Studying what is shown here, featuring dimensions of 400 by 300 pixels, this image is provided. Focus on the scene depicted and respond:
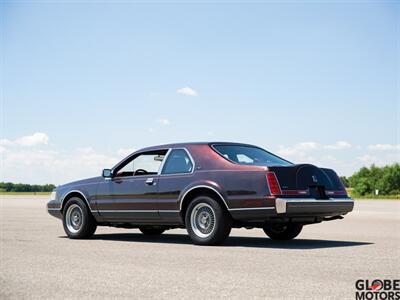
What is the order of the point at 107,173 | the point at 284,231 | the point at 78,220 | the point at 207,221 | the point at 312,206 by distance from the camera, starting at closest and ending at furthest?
the point at 312,206 < the point at 207,221 < the point at 284,231 < the point at 107,173 < the point at 78,220

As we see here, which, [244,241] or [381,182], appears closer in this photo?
[244,241]

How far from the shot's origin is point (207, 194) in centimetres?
1091

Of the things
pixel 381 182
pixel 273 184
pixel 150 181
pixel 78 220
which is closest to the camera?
pixel 273 184

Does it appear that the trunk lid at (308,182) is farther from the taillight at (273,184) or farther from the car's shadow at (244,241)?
the car's shadow at (244,241)

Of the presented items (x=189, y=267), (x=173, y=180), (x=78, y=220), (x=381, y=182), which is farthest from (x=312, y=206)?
(x=381, y=182)

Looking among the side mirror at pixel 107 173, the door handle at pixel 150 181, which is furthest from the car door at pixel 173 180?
the side mirror at pixel 107 173

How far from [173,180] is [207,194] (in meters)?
0.81

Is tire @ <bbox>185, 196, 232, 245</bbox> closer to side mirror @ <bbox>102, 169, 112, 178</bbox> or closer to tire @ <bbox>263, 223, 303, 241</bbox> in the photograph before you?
tire @ <bbox>263, 223, 303, 241</bbox>

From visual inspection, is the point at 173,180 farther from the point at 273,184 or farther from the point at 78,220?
the point at 78,220

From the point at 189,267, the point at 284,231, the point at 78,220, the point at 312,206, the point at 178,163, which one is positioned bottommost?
the point at 189,267

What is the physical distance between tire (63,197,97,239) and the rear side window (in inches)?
79.9

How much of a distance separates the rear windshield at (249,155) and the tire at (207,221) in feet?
2.90

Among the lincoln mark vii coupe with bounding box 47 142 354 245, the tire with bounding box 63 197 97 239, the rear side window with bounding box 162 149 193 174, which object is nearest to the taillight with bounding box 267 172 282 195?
the lincoln mark vii coupe with bounding box 47 142 354 245

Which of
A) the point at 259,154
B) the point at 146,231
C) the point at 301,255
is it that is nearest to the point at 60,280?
the point at 301,255
